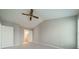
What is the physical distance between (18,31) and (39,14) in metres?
0.48

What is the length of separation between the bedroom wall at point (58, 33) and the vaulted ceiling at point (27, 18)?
0.26 ft

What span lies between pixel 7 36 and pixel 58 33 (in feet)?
2.89

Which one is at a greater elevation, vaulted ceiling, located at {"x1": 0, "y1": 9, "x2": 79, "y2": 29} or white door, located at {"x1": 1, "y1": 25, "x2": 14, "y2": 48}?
vaulted ceiling, located at {"x1": 0, "y1": 9, "x2": 79, "y2": 29}

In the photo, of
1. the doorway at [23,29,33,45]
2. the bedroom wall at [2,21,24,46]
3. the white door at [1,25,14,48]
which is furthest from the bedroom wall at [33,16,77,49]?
the white door at [1,25,14,48]

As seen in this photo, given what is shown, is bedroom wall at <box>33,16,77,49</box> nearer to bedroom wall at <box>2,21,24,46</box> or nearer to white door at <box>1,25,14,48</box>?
bedroom wall at <box>2,21,24,46</box>

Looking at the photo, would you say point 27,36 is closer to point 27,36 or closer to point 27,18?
point 27,36

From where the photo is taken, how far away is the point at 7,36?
1.99m

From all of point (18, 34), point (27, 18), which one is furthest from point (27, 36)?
point (27, 18)

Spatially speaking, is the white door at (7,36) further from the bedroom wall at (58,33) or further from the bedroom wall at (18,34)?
the bedroom wall at (58,33)

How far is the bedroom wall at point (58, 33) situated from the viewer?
1.93m

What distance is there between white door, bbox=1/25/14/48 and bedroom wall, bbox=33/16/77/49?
40 centimetres

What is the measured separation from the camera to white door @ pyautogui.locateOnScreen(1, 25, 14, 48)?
1.98m
